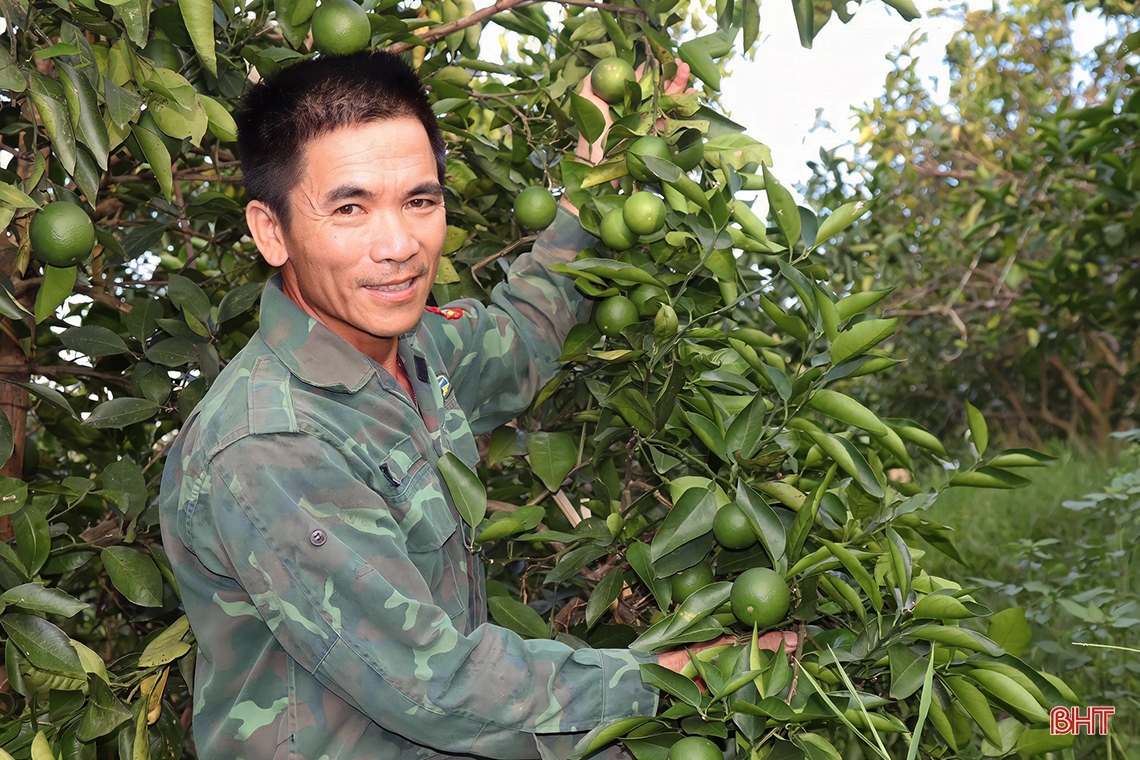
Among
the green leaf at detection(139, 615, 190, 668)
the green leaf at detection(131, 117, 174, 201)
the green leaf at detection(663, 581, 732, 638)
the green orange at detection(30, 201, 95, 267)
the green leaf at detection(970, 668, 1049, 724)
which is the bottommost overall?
the green leaf at detection(139, 615, 190, 668)

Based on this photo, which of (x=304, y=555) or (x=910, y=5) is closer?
(x=304, y=555)

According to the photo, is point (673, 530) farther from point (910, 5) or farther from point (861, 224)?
point (861, 224)

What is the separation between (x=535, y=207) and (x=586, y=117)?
0.56ft

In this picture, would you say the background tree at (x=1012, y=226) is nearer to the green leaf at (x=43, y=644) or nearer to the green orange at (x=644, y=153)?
the green orange at (x=644, y=153)

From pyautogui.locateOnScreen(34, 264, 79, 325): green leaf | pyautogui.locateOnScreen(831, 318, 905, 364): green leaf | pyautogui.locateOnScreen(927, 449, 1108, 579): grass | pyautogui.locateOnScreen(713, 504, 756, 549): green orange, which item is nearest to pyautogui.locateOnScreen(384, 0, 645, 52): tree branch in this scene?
pyautogui.locateOnScreen(34, 264, 79, 325): green leaf

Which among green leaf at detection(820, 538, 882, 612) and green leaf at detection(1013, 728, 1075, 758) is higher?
green leaf at detection(820, 538, 882, 612)

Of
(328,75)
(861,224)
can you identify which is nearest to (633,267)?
(328,75)

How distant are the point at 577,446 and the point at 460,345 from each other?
0.85ft

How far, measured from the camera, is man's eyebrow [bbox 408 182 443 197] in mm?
1514

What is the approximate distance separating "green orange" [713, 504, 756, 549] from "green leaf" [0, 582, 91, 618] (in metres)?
0.82

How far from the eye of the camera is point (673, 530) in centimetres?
139

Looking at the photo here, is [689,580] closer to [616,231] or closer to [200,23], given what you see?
[616,231]

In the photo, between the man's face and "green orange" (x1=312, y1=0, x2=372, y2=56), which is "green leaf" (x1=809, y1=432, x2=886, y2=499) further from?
"green orange" (x1=312, y1=0, x2=372, y2=56)

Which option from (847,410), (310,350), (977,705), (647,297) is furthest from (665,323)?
(977,705)
